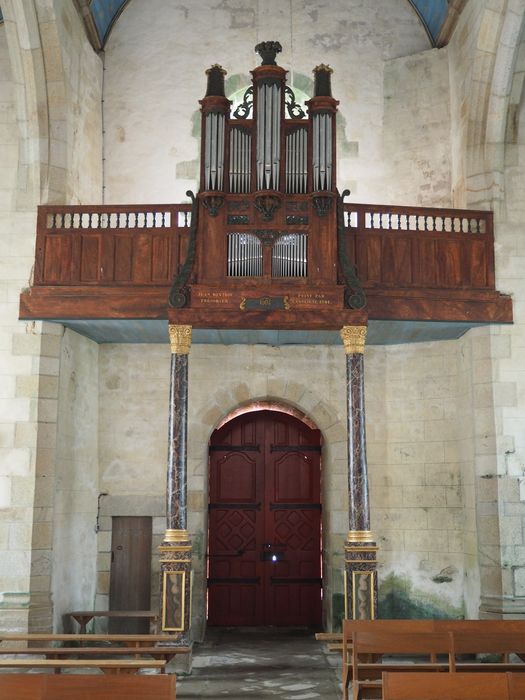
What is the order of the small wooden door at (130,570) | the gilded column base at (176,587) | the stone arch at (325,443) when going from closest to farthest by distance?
the gilded column base at (176,587), the small wooden door at (130,570), the stone arch at (325,443)

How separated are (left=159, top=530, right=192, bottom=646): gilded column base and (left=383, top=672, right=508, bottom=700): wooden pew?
4.57m

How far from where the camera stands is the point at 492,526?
11.0m

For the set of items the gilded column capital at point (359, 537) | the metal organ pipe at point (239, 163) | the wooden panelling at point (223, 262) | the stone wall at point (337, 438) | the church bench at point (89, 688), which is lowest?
the church bench at point (89, 688)

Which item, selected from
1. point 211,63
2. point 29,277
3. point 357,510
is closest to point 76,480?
point 29,277

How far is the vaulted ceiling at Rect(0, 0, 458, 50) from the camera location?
41.7ft

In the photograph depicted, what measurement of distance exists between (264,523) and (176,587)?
397 cm

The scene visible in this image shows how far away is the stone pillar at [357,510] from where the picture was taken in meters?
9.82

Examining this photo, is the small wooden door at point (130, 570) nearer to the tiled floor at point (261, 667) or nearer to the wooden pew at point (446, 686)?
the tiled floor at point (261, 667)

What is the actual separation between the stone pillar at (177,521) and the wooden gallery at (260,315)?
31 millimetres

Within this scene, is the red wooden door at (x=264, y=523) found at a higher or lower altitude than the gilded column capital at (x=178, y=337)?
lower

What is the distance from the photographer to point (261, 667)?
10.2m

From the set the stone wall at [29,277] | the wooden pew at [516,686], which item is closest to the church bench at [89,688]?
the wooden pew at [516,686]

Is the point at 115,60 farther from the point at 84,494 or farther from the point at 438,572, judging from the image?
the point at 438,572

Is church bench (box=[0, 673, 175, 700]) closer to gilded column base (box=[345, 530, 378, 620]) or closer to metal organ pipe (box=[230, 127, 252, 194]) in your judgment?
gilded column base (box=[345, 530, 378, 620])
